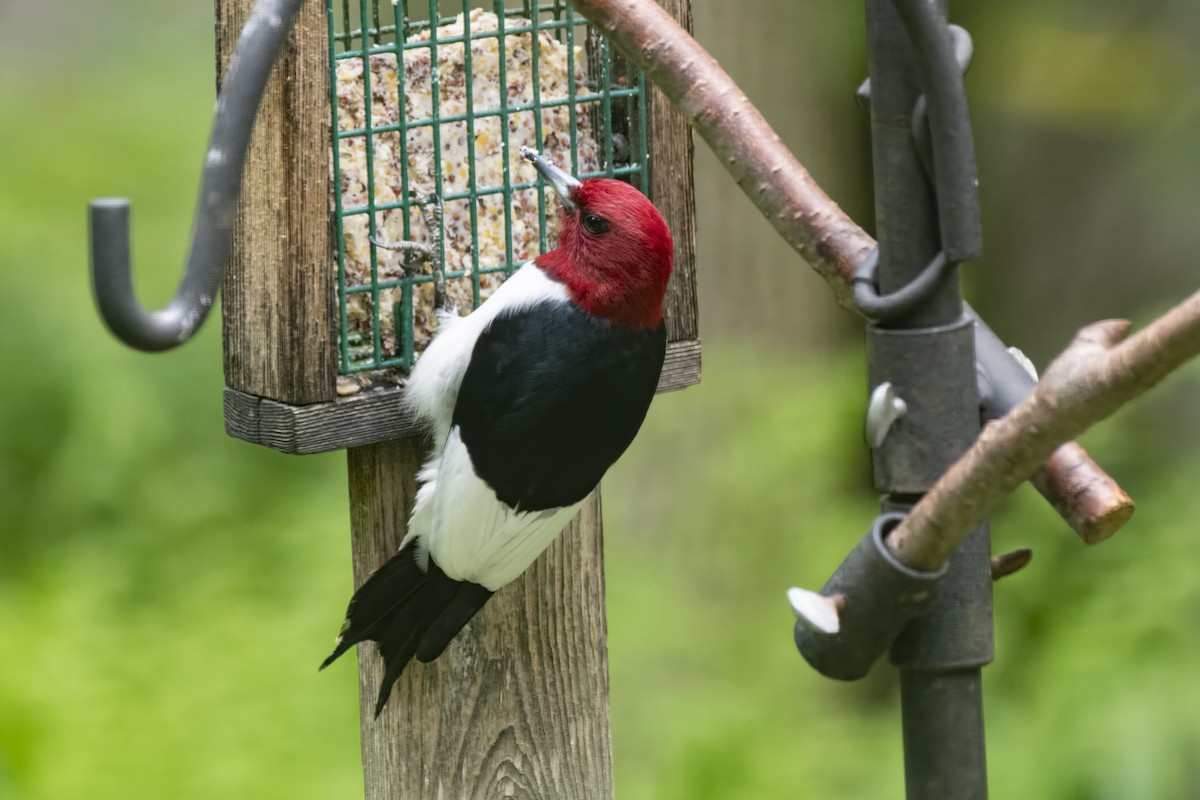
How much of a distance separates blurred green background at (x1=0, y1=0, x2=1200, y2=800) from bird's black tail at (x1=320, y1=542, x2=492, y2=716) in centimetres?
115

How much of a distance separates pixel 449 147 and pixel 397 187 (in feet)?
0.37

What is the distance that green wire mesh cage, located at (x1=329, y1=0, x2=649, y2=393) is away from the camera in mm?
2049

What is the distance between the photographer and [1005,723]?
9.88 feet

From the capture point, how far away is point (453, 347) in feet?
6.70

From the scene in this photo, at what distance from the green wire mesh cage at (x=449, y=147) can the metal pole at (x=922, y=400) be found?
954mm

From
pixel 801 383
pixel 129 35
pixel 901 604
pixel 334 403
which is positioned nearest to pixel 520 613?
pixel 334 403

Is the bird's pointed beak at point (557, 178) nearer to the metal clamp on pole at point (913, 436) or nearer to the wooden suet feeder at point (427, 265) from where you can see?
the wooden suet feeder at point (427, 265)

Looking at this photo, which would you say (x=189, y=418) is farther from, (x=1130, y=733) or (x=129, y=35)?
(x=1130, y=733)

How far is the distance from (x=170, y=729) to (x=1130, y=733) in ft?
6.25

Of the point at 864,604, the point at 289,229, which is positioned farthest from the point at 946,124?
the point at 289,229

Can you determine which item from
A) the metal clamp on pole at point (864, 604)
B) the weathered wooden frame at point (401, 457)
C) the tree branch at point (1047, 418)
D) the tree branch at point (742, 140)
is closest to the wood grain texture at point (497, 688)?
the weathered wooden frame at point (401, 457)

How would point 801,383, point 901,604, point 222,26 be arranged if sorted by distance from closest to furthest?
point 901,604 → point 222,26 → point 801,383

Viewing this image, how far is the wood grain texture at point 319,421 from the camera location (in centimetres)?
192

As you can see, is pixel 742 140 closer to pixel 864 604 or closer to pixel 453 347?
pixel 453 347
